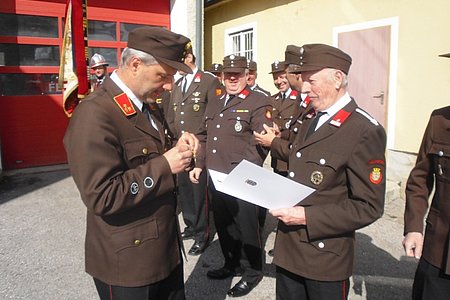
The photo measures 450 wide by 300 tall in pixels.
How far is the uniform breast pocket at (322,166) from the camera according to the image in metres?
1.80

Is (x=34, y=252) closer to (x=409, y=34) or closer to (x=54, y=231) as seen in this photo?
(x=54, y=231)

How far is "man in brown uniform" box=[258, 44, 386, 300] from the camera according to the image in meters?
1.76

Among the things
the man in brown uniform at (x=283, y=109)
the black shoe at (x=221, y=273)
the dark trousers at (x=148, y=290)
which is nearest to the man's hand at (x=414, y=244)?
the dark trousers at (x=148, y=290)

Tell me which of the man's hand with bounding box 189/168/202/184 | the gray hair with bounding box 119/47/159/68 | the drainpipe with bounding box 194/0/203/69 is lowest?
the man's hand with bounding box 189/168/202/184

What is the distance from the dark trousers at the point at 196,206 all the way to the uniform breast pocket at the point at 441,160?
283 centimetres

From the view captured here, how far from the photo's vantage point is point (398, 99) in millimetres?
5777

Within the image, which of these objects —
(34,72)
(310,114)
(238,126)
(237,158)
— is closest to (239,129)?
(238,126)

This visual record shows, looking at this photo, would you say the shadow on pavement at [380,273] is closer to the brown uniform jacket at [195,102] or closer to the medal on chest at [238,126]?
the medal on chest at [238,126]

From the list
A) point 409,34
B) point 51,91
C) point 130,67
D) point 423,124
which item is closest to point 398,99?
point 423,124

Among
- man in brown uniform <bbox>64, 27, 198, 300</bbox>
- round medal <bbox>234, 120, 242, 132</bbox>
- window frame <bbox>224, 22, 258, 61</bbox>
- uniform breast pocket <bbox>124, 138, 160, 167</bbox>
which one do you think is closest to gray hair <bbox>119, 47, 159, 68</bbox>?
man in brown uniform <bbox>64, 27, 198, 300</bbox>

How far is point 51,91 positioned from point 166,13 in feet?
9.79

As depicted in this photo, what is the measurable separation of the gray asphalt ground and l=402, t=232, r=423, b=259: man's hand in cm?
136

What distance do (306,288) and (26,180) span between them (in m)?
6.25

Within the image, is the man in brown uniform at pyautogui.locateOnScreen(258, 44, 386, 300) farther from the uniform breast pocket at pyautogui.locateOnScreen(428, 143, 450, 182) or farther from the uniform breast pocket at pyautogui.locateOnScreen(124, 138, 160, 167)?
the uniform breast pocket at pyautogui.locateOnScreen(124, 138, 160, 167)
